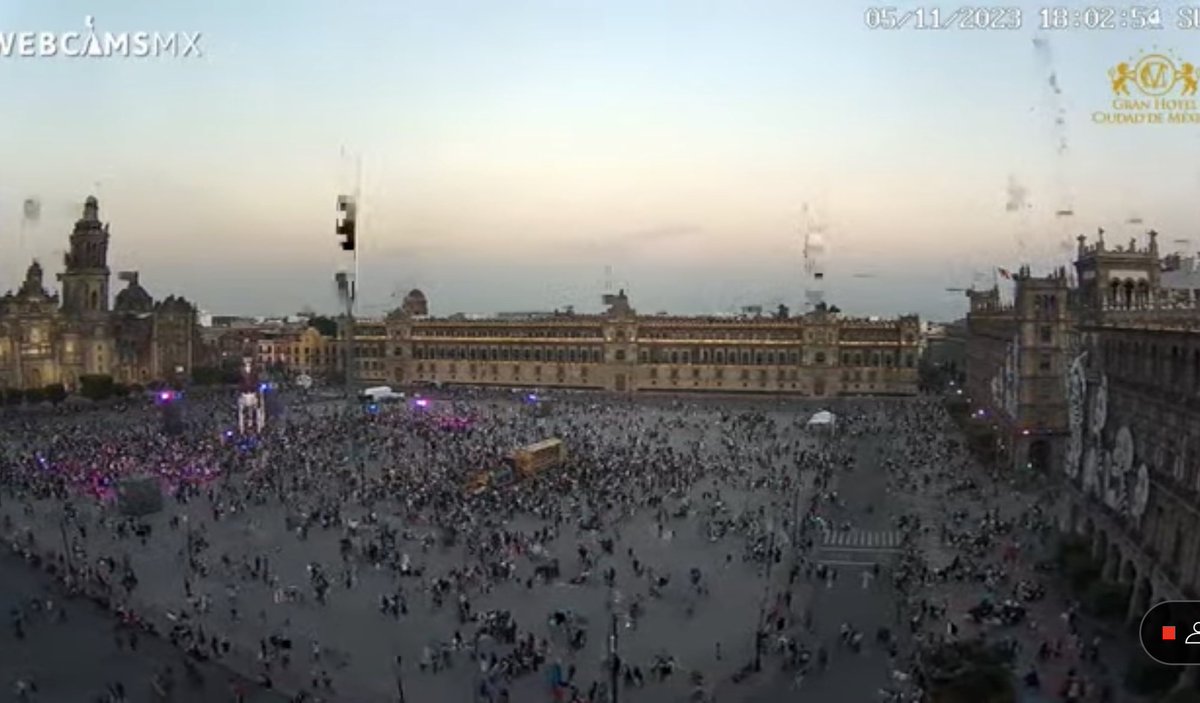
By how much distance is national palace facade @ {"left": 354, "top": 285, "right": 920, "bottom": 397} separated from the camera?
3681 inches

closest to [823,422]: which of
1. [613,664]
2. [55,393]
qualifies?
[613,664]

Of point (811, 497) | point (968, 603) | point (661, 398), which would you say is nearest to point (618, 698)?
point (968, 603)

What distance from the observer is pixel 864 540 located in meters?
35.7

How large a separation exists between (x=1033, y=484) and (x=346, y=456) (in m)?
29.8

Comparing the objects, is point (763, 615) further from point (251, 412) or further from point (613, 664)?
point (251, 412)

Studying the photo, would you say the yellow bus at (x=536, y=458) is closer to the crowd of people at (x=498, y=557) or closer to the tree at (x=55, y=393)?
the crowd of people at (x=498, y=557)

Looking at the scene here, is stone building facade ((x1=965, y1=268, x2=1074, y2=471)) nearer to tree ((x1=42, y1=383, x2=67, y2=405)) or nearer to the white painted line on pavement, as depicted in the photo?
the white painted line on pavement

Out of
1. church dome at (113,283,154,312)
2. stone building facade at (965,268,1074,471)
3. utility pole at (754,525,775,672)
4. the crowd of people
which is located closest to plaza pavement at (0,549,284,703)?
the crowd of people

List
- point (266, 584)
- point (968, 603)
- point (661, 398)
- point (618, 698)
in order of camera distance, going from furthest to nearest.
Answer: point (661, 398) < point (266, 584) < point (968, 603) < point (618, 698)

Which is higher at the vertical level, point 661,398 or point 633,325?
point 633,325

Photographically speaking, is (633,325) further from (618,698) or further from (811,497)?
(618,698)

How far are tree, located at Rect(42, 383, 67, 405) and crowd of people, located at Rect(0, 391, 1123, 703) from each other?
23359 millimetres

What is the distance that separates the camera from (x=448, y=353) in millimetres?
106250

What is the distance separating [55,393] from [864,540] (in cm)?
6562
